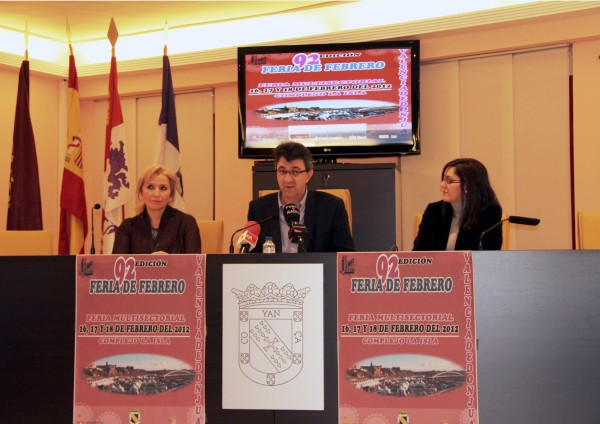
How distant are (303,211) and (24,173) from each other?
320cm

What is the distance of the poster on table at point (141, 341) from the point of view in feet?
7.90

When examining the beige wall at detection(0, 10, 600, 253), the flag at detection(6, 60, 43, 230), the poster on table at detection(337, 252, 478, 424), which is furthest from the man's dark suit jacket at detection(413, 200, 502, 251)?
the flag at detection(6, 60, 43, 230)

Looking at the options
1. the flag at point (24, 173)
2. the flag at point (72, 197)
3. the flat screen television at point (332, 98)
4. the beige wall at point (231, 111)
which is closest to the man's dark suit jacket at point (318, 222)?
the flat screen television at point (332, 98)

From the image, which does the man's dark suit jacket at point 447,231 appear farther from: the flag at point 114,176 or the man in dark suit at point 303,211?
the flag at point 114,176

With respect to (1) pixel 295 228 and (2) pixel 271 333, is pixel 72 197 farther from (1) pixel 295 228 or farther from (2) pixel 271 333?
(2) pixel 271 333

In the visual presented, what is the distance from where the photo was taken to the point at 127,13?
612 centimetres

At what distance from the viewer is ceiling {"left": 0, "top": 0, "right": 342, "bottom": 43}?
5.90 metres

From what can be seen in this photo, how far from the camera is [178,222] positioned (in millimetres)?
3672

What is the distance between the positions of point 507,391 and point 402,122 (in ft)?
11.4

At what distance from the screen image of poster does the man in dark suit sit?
1921 millimetres

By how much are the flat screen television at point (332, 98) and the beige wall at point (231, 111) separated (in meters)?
0.44

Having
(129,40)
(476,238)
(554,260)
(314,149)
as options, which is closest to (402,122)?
(314,149)

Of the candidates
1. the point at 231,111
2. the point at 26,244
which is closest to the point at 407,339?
the point at 26,244

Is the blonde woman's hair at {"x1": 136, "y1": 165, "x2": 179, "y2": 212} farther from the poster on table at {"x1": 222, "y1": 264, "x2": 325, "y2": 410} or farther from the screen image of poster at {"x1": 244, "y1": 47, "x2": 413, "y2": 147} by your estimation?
the screen image of poster at {"x1": 244, "y1": 47, "x2": 413, "y2": 147}
